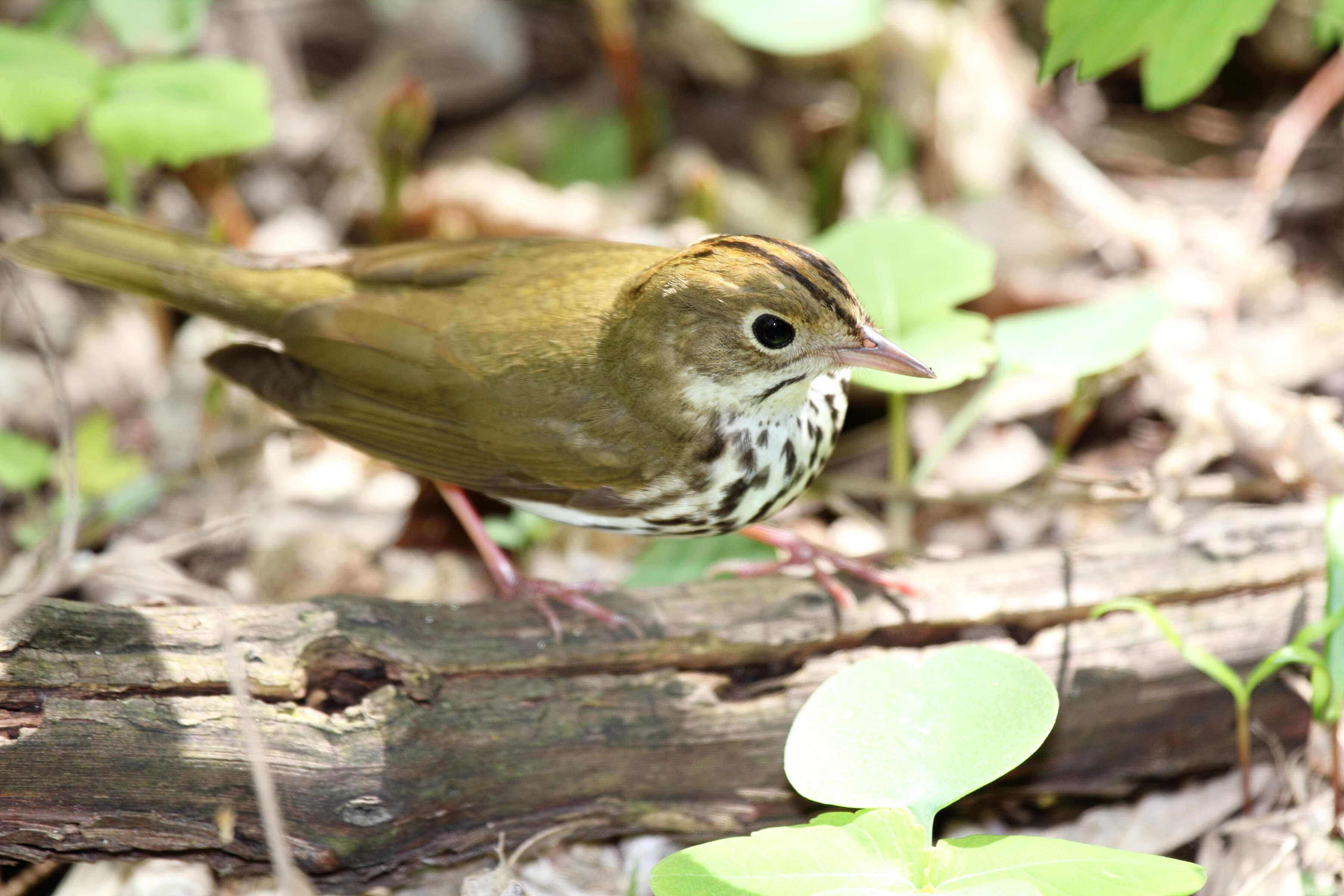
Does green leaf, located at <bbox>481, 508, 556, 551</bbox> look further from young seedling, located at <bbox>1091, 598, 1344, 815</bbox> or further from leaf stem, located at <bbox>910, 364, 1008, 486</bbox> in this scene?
young seedling, located at <bbox>1091, 598, 1344, 815</bbox>

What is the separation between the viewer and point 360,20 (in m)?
5.71

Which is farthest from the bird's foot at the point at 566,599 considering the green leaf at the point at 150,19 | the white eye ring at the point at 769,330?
the green leaf at the point at 150,19

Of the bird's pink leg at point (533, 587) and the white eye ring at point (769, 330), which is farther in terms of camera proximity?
the bird's pink leg at point (533, 587)

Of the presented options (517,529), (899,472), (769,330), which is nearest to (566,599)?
(769,330)

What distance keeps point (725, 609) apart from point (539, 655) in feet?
1.48

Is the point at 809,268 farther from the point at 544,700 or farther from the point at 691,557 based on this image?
the point at 691,557

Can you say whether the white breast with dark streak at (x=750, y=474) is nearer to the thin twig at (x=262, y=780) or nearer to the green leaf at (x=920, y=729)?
the green leaf at (x=920, y=729)

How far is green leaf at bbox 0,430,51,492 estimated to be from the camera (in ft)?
12.4

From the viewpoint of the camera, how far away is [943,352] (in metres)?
3.03

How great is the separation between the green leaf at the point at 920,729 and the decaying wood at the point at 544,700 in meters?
0.39

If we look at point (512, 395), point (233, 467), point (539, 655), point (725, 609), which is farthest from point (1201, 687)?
point (233, 467)

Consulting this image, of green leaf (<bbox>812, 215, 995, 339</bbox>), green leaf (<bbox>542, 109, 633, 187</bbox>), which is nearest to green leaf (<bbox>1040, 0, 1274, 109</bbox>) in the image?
green leaf (<bbox>812, 215, 995, 339</bbox>)

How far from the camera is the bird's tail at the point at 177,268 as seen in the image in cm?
312

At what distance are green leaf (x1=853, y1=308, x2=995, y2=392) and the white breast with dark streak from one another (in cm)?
19
